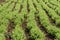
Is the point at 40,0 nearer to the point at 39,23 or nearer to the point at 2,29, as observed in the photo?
the point at 39,23

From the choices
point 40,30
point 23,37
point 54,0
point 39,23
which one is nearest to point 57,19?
point 39,23

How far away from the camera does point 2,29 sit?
14.4 metres

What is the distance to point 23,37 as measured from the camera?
12852mm

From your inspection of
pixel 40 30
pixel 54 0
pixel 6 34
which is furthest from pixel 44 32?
pixel 54 0

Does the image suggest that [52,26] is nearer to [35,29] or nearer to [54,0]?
[35,29]

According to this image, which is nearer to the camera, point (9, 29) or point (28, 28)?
point (28, 28)

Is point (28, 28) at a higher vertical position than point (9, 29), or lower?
higher

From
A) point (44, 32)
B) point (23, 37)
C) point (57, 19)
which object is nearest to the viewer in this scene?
point (23, 37)

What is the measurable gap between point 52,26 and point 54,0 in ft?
38.8

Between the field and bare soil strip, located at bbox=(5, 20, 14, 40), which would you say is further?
bare soil strip, located at bbox=(5, 20, 14, 40)

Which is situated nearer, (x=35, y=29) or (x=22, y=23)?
(x=35, y=29)

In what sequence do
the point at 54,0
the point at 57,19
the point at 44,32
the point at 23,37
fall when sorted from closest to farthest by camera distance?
1. the point at 23,37
2. the point at 44,32
3. the point at 57,19
4. the point at 54,0

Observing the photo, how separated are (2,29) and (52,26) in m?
3.08

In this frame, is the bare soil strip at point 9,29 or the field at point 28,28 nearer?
the field at point 28,28
